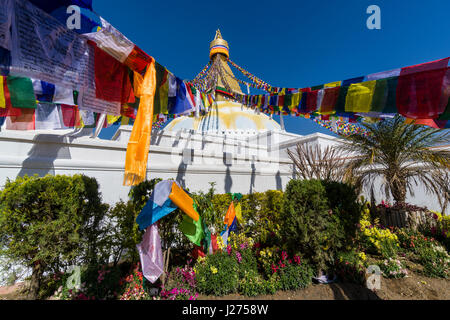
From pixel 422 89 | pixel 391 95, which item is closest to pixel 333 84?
pixel 391 95

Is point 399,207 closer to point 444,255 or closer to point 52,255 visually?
point 444,255

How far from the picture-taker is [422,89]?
8.33ft

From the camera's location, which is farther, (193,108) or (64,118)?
(64,118)

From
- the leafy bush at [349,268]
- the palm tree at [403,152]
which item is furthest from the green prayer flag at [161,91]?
the palm tree at [403,152]

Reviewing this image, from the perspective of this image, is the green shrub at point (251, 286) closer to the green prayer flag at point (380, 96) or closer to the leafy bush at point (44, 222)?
the leafy bush at point (44, 222)

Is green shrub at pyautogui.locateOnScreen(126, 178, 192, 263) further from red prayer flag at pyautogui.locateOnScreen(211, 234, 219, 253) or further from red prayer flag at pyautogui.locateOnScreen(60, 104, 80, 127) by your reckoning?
red prayer flag at pyautogui.locateOnScreen(60, 104, 80, 127)

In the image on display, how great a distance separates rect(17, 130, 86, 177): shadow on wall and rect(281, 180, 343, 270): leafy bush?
496cm

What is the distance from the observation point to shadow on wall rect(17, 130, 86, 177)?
377cm

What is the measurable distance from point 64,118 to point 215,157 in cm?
449

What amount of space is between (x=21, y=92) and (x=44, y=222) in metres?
2.86

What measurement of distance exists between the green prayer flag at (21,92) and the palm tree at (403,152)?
8.46 m
